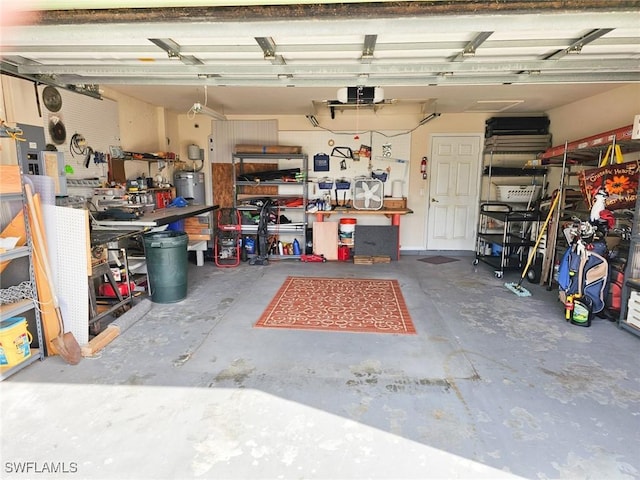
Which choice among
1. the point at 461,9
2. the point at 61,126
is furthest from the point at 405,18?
the point at 61,126

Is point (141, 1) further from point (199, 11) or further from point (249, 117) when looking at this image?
point (249, 117)

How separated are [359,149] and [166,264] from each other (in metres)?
4.15

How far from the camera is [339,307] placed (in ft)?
13.7

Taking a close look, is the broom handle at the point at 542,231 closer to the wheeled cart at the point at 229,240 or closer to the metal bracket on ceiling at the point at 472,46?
the metal bracket on ceiling at the point at 472,46

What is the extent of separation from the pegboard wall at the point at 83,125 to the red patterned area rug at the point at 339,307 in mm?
2834

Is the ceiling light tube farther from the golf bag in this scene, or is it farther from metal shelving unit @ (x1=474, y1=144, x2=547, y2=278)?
the golf bag

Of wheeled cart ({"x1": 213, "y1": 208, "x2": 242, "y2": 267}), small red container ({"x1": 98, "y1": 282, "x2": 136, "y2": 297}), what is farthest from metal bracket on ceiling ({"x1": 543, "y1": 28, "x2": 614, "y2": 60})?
wheeled cart ({"x1": 213, "y1": 208, "x2": 242, "y2": 267})

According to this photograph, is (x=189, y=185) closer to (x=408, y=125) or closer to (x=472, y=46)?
(x=408, y=125)

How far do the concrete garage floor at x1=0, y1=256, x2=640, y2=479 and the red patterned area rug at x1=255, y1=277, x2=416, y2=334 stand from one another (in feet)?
0.64

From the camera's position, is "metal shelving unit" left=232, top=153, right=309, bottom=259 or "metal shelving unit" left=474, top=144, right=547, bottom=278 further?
"metal shelving unit" left=232, top=153, right=309, bottom=259

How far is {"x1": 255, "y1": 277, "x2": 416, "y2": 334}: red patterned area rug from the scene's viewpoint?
145 inches

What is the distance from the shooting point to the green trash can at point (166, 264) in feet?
13.2

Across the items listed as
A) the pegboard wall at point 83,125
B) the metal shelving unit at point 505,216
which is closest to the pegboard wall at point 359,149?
the metal shelving unit at point 505,216

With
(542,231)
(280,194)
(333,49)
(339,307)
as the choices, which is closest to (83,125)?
(280,194)
